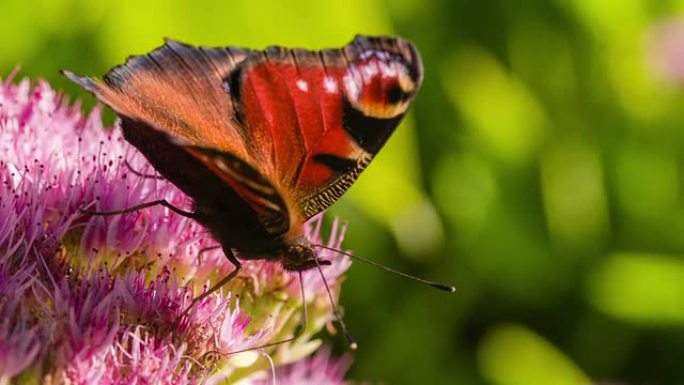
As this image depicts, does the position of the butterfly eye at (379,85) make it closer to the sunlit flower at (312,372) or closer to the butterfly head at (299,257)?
the butterfly head at (299,257)

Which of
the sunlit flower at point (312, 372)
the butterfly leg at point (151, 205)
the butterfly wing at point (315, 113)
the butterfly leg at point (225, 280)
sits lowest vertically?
the sunlit flower at point (312, 372)

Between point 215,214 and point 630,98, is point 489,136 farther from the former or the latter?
point 215,214

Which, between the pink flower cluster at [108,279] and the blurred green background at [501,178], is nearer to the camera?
the pink flower cluster at [108,279]

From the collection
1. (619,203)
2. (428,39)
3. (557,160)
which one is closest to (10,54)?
(428,39)

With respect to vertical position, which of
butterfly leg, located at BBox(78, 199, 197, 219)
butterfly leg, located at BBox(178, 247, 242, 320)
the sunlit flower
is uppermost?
butterfly leg, located at BBox(78, 199, 197, 219)

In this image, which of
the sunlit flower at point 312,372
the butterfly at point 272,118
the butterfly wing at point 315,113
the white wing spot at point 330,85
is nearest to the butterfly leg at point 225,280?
the butterfly at point 272,118

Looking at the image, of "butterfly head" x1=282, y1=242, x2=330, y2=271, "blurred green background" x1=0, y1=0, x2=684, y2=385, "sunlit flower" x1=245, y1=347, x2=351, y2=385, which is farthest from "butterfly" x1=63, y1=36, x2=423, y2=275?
"blurred green background" x1=0, y1=0, x2=684, y2=385

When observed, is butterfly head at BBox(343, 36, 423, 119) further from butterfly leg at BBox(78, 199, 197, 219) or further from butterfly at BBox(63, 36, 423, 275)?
butterfly leg at BBox(78, 199, 197, 219)

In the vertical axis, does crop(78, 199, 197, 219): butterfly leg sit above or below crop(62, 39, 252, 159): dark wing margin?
below
